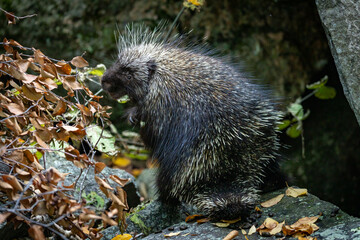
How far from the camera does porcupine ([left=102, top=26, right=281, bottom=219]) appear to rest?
2910 mm

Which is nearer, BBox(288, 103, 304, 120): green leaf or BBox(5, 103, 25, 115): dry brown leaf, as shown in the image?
BBox(5, 103, 25, 115): dry brown leaf

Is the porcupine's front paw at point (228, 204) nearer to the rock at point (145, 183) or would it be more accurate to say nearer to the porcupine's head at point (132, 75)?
the porcupine's head at point (132, 75)

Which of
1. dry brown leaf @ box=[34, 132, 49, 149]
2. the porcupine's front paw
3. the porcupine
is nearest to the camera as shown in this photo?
dry brown leaf @ box=[34, 132, 49, 149]

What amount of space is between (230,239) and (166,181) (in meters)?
0.77

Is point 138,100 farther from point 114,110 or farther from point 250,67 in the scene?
point 250,67

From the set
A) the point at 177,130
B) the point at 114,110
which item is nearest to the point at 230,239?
the point at 177,130

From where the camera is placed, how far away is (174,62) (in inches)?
134

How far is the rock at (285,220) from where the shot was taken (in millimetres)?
2535

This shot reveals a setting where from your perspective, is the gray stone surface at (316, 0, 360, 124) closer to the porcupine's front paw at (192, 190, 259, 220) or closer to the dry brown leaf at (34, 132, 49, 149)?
the porcupine's front paw at (192, 190, 259, 220)

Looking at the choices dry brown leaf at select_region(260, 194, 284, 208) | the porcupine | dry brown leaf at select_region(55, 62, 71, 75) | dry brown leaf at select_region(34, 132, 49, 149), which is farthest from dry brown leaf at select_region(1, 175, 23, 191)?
dry brown leaf at select_region(260, 194, 284, 208)

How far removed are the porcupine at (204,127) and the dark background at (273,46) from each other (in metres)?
1.52

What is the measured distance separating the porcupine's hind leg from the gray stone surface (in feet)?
3.01

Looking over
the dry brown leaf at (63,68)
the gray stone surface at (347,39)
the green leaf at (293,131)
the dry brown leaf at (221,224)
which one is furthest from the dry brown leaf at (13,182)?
the green leaf at (293,131)

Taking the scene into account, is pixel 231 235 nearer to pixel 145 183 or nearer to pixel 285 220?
pixel 285 220
